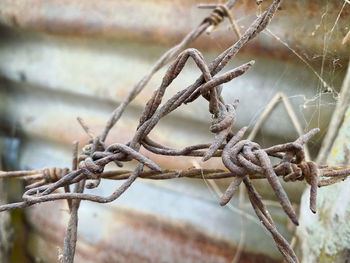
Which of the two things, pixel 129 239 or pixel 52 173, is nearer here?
pixel 52 173

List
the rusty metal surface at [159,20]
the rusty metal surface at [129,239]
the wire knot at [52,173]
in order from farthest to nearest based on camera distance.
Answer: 1. the rusty metal surface at [129,239]
2. the rusty metal surface at [159,20]
3. the wire knot at [52,173]

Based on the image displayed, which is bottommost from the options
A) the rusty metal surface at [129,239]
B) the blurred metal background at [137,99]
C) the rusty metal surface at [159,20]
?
the rusty metal surface at [129,239]

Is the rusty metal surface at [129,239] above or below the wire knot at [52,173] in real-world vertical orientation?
below

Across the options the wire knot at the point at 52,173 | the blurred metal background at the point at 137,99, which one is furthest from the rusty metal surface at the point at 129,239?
the wire knot at the point at 52,173

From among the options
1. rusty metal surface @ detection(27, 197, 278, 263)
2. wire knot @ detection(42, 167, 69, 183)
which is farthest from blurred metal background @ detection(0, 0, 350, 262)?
wire knot @ detection(42, 167, 69, 183)

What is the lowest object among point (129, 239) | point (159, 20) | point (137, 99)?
point (129, 239)

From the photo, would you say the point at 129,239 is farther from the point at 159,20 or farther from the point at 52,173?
the point at 159,20

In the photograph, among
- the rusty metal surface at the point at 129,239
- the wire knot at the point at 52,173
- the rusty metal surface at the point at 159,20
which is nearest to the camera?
the wire knot at the point at 52,173

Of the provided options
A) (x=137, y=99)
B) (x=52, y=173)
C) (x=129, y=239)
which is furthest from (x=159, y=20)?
(x=129, y=239)

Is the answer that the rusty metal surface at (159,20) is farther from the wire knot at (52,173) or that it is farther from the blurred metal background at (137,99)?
the wire knot at (52,173)

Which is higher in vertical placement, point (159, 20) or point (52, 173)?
point (159, 20)
